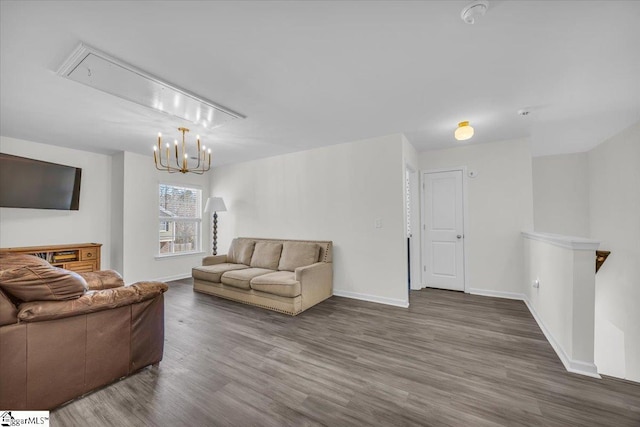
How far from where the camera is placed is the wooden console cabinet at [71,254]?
11.6 ft

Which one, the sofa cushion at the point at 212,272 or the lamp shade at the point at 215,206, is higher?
the lamp shade at the point at 215,206

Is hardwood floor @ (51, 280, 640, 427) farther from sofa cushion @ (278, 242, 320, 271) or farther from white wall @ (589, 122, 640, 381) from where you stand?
white wall @ (589, 122, 640, 381)

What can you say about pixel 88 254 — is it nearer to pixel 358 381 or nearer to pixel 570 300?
pixel 358 381

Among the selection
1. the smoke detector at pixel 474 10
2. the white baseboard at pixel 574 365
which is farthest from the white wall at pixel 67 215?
the white baseboard at pixel 574 365

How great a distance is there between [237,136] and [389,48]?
8.31 ft

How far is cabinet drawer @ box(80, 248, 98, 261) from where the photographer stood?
155 inches

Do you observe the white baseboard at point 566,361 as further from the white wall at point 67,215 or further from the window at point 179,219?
the white wall at point 67,215

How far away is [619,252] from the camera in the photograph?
341 centimetres

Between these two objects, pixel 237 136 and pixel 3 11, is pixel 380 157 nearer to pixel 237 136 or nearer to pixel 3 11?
pixel 237 136

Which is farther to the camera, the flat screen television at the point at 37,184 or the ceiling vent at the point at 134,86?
the flat screen television at the point at 37,184

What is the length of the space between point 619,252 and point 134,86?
5.99 m

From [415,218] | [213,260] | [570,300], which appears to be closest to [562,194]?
[415,218]

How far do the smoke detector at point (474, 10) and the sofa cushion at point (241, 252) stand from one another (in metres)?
4.21

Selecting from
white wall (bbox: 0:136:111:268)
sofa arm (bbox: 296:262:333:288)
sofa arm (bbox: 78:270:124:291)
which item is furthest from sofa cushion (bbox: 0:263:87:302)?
white wall (bbox: 0:136:111:268)
